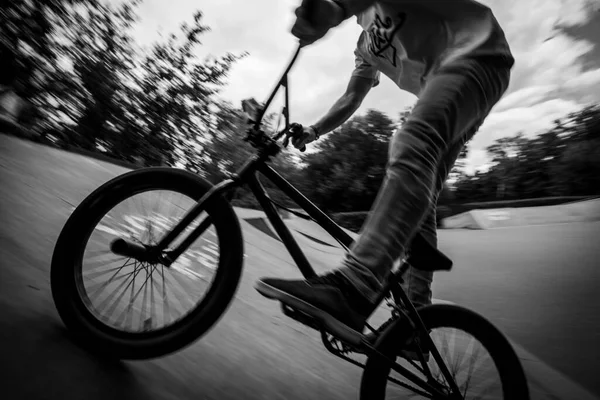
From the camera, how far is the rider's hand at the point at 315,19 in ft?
3.97

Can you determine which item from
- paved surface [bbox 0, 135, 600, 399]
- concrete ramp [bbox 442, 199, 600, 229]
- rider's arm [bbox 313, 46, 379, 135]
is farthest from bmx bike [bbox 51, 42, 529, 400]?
concrete ramp [bbox 442, 199, 600, 229]

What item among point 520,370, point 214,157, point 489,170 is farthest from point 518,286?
point 489,170

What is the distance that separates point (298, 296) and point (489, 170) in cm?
2763

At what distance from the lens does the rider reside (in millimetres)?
1166

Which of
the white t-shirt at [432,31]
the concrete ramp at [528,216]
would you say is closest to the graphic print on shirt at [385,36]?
the white t-shirt at [432,31]

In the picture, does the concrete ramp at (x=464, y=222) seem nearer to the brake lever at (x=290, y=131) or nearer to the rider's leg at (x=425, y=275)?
the rider's leg at (x=425, y=275)

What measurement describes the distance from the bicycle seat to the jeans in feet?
0.24

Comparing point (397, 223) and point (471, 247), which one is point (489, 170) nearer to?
point (471, 247)

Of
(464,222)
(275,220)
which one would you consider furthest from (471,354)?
(464,222)

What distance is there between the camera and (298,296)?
113 cm

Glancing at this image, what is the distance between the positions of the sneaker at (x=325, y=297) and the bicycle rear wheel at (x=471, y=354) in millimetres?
181

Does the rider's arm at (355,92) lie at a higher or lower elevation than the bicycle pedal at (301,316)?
higher

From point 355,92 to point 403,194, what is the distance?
0.73m

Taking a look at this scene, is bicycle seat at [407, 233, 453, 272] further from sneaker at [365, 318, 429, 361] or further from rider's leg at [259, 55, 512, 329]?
sneaker at [365, 318, 429, 361]
